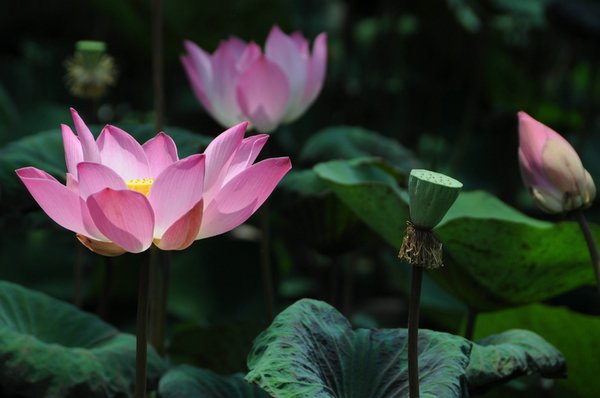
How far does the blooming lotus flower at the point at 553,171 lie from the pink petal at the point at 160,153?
25cm

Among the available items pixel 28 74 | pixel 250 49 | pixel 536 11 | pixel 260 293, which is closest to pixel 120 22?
pixel 28 74

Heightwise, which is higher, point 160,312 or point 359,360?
point 359,360

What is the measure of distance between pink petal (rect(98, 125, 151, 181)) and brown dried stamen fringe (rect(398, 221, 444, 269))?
0.67ft

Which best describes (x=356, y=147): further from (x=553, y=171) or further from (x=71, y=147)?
(x=71, y=147)

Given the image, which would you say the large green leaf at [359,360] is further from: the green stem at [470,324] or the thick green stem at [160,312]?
the thick green stem at [160,312]

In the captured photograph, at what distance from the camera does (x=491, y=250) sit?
0.86 m

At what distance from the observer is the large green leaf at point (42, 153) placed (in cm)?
88

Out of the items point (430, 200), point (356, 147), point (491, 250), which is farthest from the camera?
point (356, 147)

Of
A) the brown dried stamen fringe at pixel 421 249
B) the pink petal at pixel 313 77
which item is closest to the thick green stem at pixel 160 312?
the pink petal at pixel 313 77

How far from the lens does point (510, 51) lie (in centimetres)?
204

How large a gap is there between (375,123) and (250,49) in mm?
759

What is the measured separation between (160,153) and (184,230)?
0.10m

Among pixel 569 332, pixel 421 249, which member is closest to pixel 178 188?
pixel 421 249

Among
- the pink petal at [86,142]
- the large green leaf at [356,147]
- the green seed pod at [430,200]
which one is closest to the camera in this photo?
the green seed pod at [430,200]
